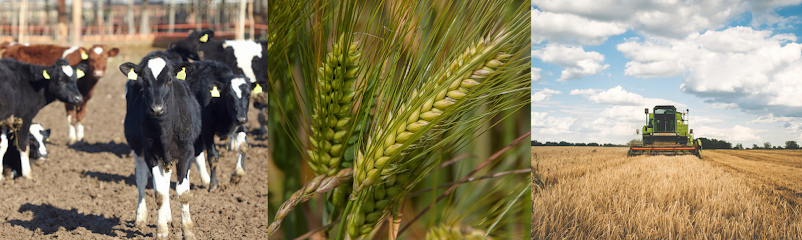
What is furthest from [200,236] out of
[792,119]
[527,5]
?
[792,119]

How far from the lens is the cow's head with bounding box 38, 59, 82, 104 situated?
404cm

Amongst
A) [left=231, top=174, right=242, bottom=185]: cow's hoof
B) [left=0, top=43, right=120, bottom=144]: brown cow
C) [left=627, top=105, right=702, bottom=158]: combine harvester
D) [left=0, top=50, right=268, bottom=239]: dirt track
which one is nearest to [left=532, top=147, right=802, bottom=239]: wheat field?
[left=627, top=105, right=702, bottom=158]: combine harvester

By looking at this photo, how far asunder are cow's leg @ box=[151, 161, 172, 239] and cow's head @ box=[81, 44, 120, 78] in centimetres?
349

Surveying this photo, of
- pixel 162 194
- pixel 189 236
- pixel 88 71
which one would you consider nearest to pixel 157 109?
pixel 162 194

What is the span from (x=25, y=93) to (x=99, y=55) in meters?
1.44

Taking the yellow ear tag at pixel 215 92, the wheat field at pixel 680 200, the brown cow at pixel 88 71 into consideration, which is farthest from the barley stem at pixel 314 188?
the brown cow at pixel 88 71

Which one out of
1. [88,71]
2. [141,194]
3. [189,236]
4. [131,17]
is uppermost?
[131,17]

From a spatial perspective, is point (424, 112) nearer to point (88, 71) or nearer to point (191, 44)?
point (191, 44)

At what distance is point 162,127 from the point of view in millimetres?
2361

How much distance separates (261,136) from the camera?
4969 mm

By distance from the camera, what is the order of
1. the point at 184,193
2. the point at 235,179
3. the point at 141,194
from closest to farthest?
the point at 184,193
the point at 141,194
the point at 235,179

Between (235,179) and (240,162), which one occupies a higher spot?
(240,162)

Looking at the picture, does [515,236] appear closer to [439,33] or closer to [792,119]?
[439,33]

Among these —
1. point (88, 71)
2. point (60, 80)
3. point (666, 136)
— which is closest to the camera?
point (666, 136)
